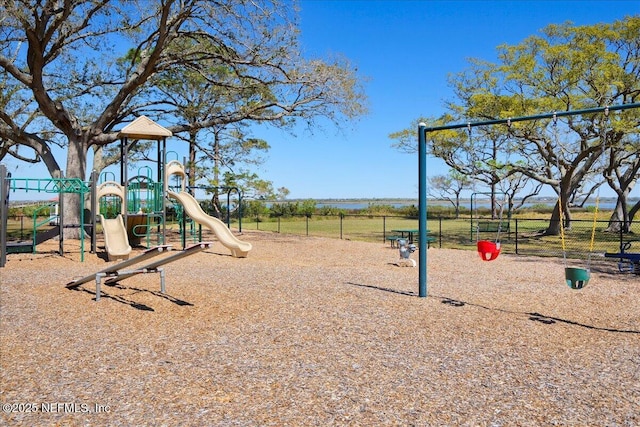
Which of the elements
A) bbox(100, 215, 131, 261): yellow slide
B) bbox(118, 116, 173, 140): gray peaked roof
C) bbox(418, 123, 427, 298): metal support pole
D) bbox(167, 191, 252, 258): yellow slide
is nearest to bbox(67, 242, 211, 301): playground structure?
bbox(418, 123, 427, 298): metal support pole

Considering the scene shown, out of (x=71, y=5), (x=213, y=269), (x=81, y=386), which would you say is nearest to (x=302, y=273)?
(x=213, y=269)

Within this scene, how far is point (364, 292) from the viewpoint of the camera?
28.2 ft

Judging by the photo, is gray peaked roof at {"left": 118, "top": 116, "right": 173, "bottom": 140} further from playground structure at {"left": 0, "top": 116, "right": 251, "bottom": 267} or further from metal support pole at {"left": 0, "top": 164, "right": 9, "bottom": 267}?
metal support pole at {"left": 0, "top": 164, "right": 9, "bottom": 267}

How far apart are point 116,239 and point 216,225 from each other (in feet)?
9.33

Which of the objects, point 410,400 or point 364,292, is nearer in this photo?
point 410,400

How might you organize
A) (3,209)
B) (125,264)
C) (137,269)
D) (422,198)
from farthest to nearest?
(3,209) < (422,198) < (137,269) < (125,264)

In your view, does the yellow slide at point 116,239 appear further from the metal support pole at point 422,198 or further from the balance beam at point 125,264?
the metal support pole at point 422,198

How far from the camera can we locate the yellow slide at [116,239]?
1382 cm

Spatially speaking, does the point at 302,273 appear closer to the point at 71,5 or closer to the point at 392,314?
the point at 392,314

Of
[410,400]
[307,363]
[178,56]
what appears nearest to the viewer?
[410,400]

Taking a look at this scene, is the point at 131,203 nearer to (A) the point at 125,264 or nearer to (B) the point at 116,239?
(B) the point at 116,239

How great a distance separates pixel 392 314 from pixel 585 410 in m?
3.34

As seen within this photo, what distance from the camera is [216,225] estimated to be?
16.0 metres

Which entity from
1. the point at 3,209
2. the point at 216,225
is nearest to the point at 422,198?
the point at 216,225
